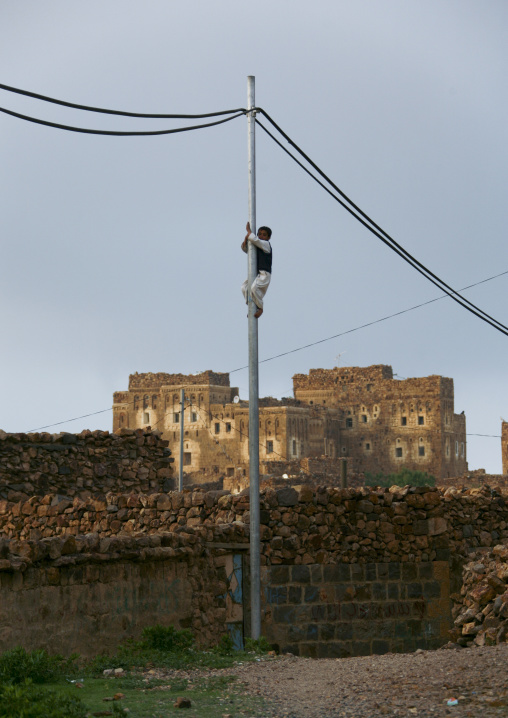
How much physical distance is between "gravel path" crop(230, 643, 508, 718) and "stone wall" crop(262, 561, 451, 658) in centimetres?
325

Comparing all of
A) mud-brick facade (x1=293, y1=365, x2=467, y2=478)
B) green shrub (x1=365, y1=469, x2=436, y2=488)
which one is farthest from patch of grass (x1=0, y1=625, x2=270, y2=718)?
mud-brick facade (x1=293, y1=365, x2=467, y2=478)

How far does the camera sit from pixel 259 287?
1200 centimetres

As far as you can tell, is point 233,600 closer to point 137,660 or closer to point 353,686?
point 137,660

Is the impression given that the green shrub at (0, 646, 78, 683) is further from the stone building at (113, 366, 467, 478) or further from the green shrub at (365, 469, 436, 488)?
the green shrub at (365, 469, 436, 488)

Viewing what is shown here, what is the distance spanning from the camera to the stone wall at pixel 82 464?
15.9 meters

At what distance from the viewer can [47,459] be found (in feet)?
53.2

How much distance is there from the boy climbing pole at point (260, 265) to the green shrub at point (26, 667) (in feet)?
16.0

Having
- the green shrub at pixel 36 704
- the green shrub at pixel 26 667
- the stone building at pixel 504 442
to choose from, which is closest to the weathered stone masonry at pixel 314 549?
the green shrub at pixel 26 667

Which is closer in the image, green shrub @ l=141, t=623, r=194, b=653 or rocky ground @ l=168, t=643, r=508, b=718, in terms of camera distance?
rocky ground @ l=168, t=643, r=508, b=718

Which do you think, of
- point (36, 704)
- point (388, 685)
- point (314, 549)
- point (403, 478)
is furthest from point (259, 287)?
point (403, 478)

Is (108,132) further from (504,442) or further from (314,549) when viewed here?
(504,442)

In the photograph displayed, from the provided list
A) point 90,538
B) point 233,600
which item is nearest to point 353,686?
point 90,538

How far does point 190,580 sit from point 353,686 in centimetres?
367

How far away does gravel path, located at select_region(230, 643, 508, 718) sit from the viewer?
677 centimetres
